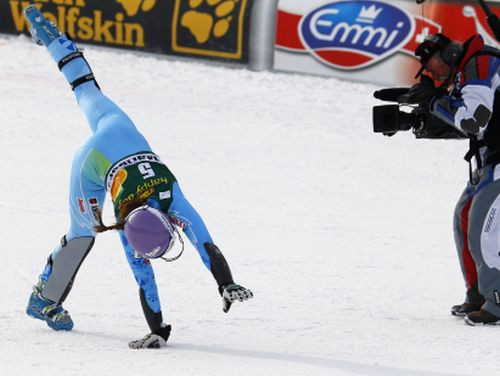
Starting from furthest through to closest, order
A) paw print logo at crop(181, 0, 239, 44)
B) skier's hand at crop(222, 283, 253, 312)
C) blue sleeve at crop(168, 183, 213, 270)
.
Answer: paw print logo at crop(181, 0, 239, 44) < blue sleeve at crop(168, 183, 213, 270) < skier's hand at crop(222, 283, 253, 312)

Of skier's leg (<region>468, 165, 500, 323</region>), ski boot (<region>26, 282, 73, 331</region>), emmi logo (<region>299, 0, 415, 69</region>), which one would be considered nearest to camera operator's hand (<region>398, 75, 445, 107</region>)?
skier's leg (<region>468, 165, 500, 323</region>)

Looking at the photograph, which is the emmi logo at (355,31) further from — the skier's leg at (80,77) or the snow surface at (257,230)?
the skier's leg at (80,77)

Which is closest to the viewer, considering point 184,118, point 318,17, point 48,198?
point 48,198

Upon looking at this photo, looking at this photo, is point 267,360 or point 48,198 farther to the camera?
point 48,198

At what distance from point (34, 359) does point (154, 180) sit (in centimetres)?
114

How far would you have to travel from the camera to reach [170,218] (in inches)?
242

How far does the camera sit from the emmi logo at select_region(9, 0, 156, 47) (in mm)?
15258

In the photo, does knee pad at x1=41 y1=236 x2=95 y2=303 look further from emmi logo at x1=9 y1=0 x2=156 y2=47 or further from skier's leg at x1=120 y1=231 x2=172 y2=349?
emmi logo at x1=9 y1=0 x2=156 y2=47

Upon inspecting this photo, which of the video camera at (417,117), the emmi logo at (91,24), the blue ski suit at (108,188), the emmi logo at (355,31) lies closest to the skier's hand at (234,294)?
the blue ski suit at (108,188)

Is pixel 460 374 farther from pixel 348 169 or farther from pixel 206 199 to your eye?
pixel 348 169

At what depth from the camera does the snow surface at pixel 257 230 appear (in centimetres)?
635

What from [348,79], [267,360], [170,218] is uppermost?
[170,218]

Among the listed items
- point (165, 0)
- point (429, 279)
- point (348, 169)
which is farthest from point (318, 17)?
point (429, 279)

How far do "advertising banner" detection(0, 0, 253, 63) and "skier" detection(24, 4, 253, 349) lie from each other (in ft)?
25.6
